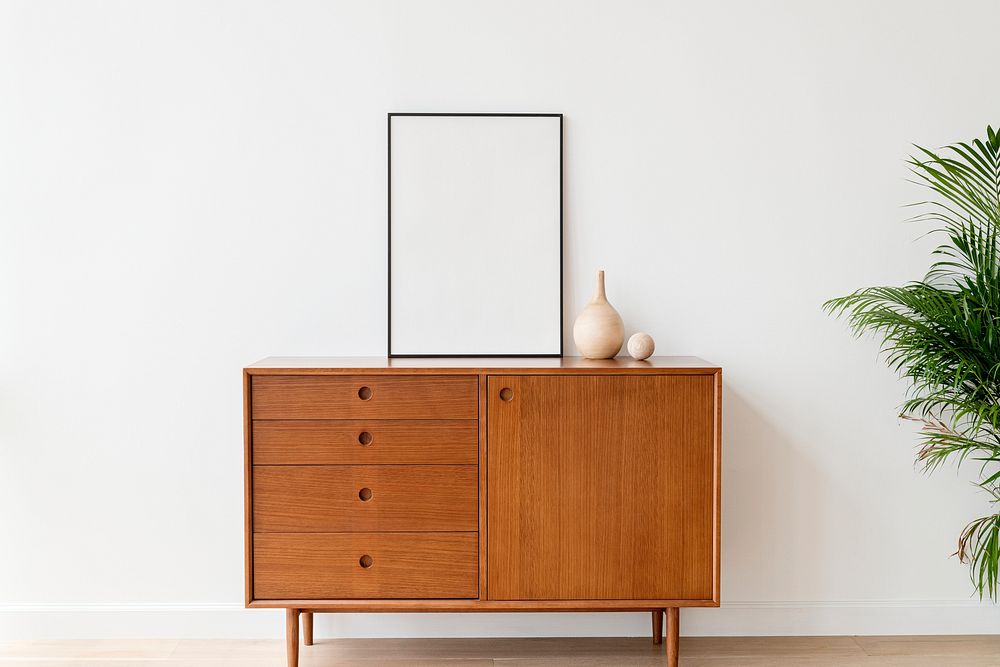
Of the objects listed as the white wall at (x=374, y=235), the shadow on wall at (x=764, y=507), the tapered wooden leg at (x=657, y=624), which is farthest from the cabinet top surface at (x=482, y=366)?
Answer: the tapered wooden leg at (x=657, y=624)

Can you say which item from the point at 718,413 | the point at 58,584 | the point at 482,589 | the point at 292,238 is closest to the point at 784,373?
the point at 718,413

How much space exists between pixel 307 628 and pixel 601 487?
1040mm

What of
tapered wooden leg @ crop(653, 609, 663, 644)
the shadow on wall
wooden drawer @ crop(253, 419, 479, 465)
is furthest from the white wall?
wooden drawer @ crop(253, 419, 479, 465)

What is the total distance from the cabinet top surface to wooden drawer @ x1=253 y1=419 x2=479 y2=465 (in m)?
0.14

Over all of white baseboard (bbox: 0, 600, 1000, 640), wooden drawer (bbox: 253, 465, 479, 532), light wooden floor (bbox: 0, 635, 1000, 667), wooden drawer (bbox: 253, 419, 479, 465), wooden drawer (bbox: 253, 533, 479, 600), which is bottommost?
light wooden floor (bbox: 0, 635, 1000, 667)

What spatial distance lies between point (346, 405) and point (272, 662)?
843 mm

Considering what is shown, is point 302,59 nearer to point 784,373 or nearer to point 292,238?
point 292,238

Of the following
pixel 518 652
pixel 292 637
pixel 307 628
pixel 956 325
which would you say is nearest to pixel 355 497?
pixel 292 637

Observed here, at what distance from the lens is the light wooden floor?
96.7 inches

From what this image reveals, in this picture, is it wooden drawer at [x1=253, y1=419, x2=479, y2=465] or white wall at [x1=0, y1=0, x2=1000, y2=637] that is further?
white wall at [x1=0, y1=0, x2=1000, y2=637]

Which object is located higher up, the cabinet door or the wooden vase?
the wooden vase

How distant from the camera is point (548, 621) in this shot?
2637 mm

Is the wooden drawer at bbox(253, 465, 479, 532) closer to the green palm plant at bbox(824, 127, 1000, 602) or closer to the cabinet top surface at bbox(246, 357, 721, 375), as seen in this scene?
the cabinet top surface at bbox(246, 357, 721, 375)

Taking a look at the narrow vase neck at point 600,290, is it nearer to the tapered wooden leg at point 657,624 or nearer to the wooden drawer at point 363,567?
the wooden drawer at point 363,567
